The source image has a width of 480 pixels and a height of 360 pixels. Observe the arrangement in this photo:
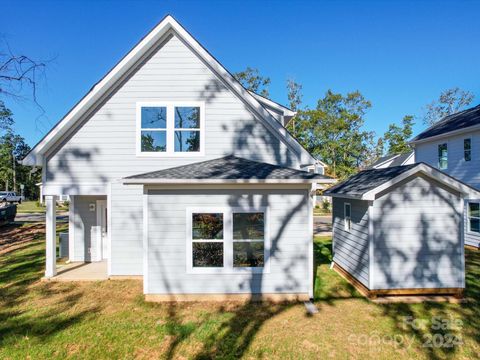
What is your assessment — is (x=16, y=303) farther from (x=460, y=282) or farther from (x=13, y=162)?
(x=13, y=162)

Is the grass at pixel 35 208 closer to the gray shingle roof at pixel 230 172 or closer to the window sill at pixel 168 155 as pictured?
the window sill at pixel 168 155

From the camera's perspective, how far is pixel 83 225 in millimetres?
9688

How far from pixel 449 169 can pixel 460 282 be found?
32.3 feet

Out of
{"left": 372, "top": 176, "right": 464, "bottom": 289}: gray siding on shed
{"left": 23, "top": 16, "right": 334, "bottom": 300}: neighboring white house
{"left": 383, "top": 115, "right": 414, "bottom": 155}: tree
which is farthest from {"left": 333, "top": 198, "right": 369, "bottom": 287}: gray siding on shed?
{"left": 383, "top": 115, "right": 414, "bottom": 155}: tree

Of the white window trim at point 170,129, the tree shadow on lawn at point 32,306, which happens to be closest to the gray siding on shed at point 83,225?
the tree shadow on lawn at point 32,306

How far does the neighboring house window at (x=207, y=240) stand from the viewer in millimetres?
6801

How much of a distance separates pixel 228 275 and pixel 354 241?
376 cm

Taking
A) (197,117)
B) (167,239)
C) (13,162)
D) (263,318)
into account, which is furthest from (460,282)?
(13,162)

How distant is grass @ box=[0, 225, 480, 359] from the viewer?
4.74m

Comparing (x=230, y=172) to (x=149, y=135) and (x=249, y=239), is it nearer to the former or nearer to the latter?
(x=249, y=239)

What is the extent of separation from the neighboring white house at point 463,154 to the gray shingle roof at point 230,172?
10.4m

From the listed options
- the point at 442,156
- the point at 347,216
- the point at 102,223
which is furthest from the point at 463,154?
the point at 102,223

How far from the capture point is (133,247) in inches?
333

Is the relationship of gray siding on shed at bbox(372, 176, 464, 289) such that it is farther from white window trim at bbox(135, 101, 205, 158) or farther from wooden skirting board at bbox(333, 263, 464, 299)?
white window trim at bbox(135, 101, 205, 158)
